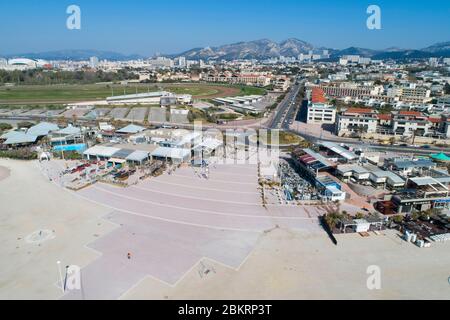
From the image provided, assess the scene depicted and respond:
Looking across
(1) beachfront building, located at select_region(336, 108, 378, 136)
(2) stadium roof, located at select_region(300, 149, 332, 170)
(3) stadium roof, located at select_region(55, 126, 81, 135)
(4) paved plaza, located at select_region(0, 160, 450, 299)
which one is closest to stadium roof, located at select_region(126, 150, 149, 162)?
(4) paved plaza, located at select_region(0, 160, 450, 299)

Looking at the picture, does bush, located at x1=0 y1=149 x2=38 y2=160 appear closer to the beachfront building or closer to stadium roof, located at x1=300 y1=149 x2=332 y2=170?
stadium roof, located at x1=300 y1=149 x2=332 y2=170

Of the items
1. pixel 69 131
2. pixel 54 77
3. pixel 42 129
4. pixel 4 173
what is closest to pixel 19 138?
pixel 42 129

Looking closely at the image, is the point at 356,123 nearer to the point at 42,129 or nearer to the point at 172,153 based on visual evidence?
the point at 172,153

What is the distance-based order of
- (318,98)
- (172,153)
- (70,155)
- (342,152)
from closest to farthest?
(342,152), (172,153), (70,155), (318,98)

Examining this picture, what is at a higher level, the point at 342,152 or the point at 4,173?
the point at 342,152

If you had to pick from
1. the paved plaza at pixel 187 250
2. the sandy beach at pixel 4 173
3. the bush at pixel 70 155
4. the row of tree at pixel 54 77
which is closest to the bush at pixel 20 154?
the bush at pixel 70 155

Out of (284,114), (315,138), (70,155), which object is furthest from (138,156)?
(284,114)

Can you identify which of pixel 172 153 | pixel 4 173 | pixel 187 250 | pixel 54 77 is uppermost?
pixel 54 77

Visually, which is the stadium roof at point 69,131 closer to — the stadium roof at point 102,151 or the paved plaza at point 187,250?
the stadium roof at point 102,151

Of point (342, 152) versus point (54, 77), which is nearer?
point (342, 152)

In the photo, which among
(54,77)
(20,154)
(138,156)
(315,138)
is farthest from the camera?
(54,77)
